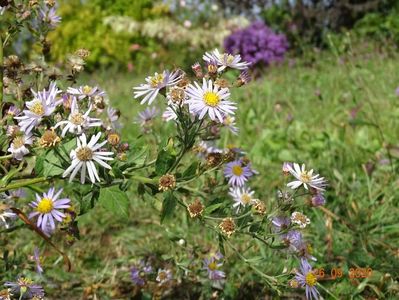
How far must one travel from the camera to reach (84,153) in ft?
3.55

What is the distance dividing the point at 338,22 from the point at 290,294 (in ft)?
30.3

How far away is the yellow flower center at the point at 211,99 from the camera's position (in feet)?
3.69

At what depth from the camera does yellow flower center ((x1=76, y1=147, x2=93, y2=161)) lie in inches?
42.5

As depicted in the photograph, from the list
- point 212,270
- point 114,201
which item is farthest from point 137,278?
point 114,201

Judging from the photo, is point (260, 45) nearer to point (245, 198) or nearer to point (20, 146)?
point (245, 198)

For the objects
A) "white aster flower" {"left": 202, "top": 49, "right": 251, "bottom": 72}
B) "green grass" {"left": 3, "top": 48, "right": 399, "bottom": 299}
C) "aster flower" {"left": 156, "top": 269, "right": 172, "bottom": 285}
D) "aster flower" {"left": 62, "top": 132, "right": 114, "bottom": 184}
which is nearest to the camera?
"aster flower" {"left": 62, "top": 132, "right": 114, "bottom": 184}

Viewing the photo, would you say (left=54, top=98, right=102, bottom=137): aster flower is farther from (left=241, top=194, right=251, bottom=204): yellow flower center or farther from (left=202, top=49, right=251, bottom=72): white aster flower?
(left=241, top=194, right=251, bottom=204): yellow flower center

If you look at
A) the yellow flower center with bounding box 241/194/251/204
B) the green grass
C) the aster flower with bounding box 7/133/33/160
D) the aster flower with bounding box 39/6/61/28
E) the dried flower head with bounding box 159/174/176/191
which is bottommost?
the green grass

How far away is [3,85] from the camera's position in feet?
4.50

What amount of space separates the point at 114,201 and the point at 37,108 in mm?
245

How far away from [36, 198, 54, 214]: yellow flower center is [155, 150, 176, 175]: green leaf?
0.89ft

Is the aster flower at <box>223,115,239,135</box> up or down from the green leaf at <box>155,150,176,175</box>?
down

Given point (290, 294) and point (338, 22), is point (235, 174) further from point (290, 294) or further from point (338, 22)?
point (338, 22)

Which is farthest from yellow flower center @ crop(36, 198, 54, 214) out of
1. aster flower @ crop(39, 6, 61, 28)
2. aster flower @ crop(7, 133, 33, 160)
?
aster flower @ crop(39, 6, 61, 28)
